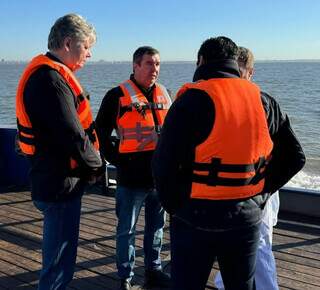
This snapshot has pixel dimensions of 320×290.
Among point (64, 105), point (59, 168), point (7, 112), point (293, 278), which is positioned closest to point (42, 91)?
point (64, 105)

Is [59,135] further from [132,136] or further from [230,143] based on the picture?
[132,136]

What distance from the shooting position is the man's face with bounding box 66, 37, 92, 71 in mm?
2340

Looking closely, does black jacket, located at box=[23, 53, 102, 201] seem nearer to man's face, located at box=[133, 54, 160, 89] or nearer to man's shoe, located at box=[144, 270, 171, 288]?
man's face, located at box=[133, 54, 160, 89]

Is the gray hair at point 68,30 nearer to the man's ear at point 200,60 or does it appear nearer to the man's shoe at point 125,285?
the man's ear at point 200,60

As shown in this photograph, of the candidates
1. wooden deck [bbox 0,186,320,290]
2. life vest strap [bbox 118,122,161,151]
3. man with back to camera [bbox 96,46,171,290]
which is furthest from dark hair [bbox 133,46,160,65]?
wooden deck [bbox 0,186,320,290]

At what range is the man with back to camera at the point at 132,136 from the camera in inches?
123

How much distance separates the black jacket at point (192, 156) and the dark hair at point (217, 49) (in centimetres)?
3

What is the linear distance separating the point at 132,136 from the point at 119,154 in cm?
17

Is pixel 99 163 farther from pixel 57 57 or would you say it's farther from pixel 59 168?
pixel 57 57

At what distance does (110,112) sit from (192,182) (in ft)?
4.67

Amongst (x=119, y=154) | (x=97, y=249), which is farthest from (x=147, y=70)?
(x=97, y=249)

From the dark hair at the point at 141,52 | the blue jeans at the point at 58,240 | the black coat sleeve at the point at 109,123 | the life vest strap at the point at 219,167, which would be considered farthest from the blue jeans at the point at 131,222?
the life vest strap at the point at 219,167

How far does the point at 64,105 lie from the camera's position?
218 cm

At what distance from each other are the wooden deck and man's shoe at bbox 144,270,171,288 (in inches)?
3.6
